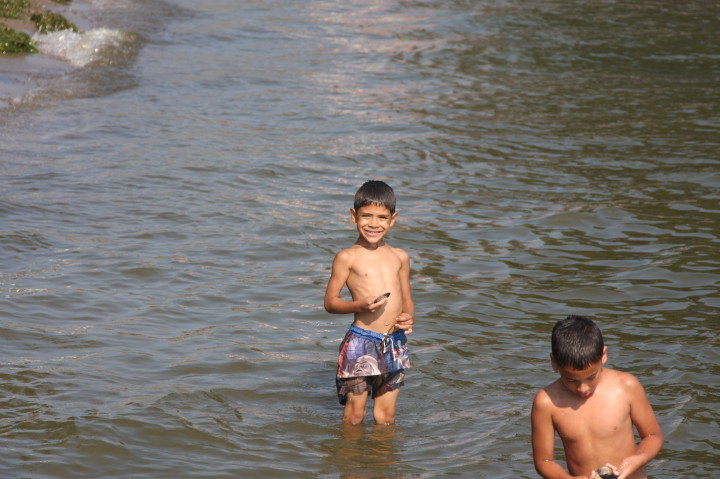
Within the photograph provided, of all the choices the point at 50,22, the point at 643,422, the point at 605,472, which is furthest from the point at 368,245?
the point at 50,22

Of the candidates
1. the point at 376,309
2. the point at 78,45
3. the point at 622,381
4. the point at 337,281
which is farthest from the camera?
the point at 78,45

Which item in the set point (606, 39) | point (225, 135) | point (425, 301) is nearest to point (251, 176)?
point (225, 135)

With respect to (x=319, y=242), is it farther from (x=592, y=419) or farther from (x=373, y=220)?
(x=592, y=419)

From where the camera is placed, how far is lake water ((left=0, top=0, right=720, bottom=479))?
538 cm

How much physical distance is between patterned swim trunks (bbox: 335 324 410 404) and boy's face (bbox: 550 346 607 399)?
1487 millimetres

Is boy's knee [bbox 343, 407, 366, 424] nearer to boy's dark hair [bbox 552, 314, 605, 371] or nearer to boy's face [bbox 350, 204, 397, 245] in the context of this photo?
boy's face [bbox 350, 204, 397, 245]

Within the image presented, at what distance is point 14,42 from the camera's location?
1486 cm

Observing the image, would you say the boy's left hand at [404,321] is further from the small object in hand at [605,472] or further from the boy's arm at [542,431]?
the small object in hand at [605,472]

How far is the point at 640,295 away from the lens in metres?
7.48

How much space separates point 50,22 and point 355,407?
1299 centimetres

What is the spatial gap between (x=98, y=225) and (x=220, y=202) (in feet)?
4.50

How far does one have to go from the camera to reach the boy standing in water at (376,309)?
17.0ft

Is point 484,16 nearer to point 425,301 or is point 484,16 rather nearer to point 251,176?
point 251,176

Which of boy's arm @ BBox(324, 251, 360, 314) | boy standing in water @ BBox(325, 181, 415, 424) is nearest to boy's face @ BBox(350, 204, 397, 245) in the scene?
boy standing in water @ BBox(325, 181, 415, 424)
